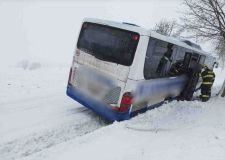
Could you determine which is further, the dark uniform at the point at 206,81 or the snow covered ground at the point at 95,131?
the dark uniform at the point at 206,81

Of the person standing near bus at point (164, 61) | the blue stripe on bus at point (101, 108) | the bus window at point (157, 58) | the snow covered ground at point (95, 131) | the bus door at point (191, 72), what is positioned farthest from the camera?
the bus door at point (191, 72)

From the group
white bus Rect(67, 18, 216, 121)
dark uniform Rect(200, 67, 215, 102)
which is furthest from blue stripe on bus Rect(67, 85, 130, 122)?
dark uniform Rect(200, 67, 215, 102)

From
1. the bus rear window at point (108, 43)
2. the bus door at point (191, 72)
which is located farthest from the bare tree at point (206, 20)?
the bus rear window at point (108, 43)

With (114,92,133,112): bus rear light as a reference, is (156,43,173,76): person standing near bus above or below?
above


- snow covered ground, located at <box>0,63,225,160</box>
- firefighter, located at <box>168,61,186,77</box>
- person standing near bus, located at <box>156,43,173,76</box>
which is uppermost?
person standing near bus, located at <box>156,43,173,76</box>

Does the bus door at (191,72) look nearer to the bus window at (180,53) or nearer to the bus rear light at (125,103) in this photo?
the bus window at (180,53)

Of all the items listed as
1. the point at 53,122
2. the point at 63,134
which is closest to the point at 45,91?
the point at 53,122

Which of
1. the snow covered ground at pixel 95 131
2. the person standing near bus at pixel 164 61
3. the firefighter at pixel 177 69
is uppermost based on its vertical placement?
the person standing near bus at pixel 164 61

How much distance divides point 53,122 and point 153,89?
308 cm

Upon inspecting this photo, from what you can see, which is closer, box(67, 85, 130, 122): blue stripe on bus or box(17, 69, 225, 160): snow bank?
box(17, 69, 225, 160): snow bank

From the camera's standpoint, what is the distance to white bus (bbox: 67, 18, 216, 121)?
24.2ft

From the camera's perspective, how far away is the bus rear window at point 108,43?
7371mm

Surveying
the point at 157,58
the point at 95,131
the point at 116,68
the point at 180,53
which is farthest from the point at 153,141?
the point at 180,53

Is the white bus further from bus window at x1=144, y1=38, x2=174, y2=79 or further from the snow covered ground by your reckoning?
the snow covered ground
